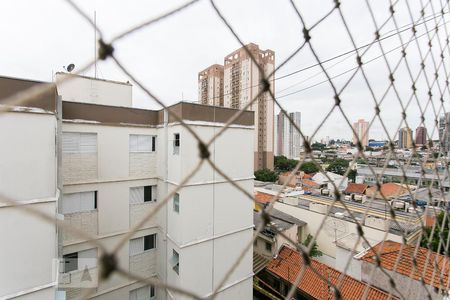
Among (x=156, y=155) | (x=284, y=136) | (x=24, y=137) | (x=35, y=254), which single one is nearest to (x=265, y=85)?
(x=24, y=137)

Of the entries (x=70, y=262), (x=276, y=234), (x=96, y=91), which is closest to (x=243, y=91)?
(x=276, y=234)

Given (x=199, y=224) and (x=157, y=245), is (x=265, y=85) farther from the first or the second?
(x=157, y=245)

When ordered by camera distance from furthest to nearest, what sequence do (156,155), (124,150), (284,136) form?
(284,136)
(156,155)
(124,150)

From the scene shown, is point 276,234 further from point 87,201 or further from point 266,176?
point 266,176

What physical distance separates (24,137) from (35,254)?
89 cm

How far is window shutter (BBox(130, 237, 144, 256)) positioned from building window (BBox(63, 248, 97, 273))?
486 millimetres

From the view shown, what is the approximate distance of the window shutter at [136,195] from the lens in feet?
11.4

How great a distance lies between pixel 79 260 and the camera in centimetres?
305

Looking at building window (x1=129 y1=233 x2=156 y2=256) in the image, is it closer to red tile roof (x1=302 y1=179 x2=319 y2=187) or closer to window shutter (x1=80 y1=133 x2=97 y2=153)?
window shutter (x1=80 y1=133 x2=97 y2=153)

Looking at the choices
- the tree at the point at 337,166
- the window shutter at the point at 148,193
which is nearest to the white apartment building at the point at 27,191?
the window shutter at the point at 148,193

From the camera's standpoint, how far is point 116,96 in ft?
12.7

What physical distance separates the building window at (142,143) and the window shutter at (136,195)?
549 mm

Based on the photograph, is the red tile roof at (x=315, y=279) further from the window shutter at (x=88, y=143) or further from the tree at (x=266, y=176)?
the tree at (x=266, y=176)

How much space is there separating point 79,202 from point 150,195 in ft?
3.04
